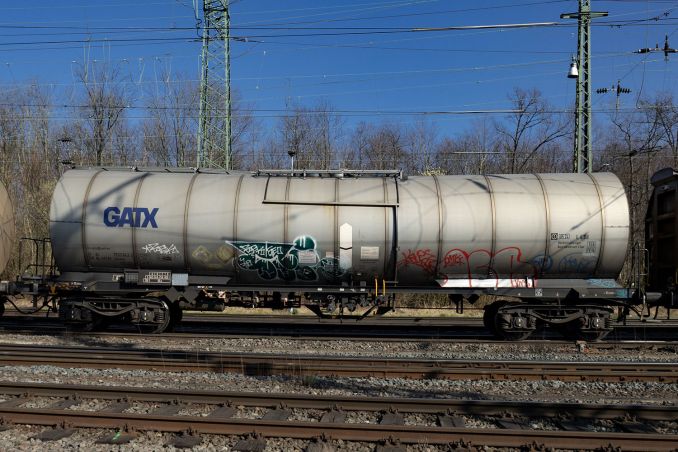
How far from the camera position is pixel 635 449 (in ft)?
19.0

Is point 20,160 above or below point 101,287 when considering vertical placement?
above

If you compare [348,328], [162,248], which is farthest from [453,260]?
[162,248]

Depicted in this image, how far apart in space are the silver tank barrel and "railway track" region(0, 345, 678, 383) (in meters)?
2.64

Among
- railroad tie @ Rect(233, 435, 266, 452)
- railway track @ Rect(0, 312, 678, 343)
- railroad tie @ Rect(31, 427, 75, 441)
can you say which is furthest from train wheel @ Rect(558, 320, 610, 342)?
railroad tie @ Rect(31, 427, 75, 441)

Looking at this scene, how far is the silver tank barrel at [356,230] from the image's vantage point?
12305 mm

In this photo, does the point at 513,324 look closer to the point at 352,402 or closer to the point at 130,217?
the point at 352,402

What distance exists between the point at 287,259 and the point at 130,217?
13.3ft

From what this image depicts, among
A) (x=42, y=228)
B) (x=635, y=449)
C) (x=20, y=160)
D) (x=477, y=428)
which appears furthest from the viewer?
(x=20, y=160)

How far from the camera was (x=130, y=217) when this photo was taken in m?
12.7

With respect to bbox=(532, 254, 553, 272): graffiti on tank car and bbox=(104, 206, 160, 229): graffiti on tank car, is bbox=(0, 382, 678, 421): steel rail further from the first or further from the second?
bbox=(532, 254, 553, 272): graffiti on tank car

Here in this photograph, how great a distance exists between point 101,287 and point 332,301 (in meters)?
5.74

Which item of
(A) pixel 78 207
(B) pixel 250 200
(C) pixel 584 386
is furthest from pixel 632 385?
(A) pixel 78 207

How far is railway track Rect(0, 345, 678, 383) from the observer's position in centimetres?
923

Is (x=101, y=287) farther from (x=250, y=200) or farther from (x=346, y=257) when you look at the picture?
(x=346, y=257)
